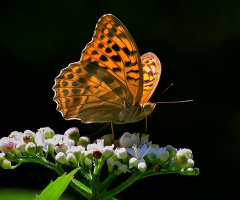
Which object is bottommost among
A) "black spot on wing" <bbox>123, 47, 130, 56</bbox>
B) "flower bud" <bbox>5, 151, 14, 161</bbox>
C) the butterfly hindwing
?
"flower bud" <bbox>5, 151, 14, 161</bbox>

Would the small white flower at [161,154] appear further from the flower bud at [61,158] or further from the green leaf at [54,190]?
the green leaf at [54,190]

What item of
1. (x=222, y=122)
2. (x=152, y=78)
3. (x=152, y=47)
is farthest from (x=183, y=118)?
(x=152, y=78)

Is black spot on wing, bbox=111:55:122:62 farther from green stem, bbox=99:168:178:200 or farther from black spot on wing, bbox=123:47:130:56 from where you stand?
green stem, bbox=99:168:178:200

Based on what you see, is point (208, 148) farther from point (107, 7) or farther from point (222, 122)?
point (107, 7)

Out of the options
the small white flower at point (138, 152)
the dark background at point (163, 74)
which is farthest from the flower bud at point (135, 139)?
the dark background at point (163, 74)

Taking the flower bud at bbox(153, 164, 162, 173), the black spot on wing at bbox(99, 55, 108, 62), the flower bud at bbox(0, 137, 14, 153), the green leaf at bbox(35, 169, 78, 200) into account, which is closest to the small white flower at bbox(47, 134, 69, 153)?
the flower bud at bbox(0, 137, 14, 153)
